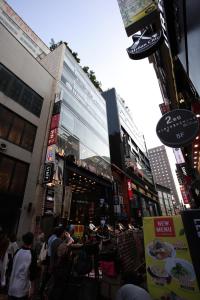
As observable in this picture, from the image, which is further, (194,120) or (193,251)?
(194,120)

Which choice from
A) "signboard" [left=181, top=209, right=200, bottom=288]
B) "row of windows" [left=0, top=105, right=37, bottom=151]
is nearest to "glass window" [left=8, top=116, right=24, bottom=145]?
"row of windows" [left=0, top=105, right=37, bottom=151]

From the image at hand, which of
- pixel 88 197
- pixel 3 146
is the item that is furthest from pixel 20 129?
pixel 88 197

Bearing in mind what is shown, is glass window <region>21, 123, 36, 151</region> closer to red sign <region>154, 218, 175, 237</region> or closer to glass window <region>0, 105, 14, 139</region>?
glass window <region>0, 105, 14, 139</region>

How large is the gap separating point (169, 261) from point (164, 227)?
672mm

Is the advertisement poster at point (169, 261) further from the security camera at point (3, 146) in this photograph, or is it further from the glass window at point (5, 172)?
the security camera at point (3, 146)

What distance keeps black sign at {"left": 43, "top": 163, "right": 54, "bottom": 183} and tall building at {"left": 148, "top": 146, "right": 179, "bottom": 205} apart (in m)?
117

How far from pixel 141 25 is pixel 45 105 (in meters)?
12.2

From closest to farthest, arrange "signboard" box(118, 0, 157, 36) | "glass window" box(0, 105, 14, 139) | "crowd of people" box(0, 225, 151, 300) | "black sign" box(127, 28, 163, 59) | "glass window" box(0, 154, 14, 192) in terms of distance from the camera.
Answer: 1. "crowd of people" box(0, 225, 151, 300)
2. "black sign" box(127, 28, 163, 59)
3. "signboard" box(118, 0, 157, 36)
4. "glass window" box(0, 154, 14, 192)
5. "glass window" box(0, 105, 14, 139)

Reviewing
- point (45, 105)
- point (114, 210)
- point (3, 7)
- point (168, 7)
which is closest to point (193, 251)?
point (168, 7)

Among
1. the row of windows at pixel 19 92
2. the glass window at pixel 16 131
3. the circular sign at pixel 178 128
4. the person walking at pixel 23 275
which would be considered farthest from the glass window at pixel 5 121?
the circular sign at pixel 178 128

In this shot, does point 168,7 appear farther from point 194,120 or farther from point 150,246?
point 150,246

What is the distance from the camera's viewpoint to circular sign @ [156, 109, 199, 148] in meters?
4.50

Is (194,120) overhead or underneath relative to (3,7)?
underneath

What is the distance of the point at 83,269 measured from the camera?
13.1ft
